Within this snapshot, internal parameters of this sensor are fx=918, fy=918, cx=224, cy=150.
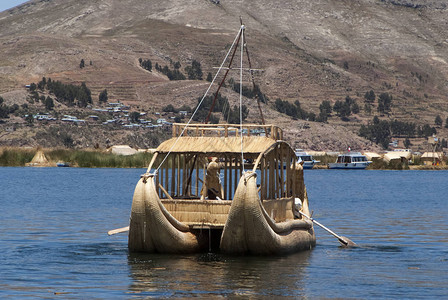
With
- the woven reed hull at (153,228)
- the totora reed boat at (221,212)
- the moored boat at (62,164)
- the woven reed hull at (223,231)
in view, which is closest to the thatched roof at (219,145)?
the totora reed boat at (221,212)

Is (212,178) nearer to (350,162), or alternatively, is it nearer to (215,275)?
(215,275)

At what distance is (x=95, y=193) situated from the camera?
66.6 metres

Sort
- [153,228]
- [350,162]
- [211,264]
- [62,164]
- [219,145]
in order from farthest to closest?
[350,162] → [62,164] → [219,145] → [153,228] → [211,264]

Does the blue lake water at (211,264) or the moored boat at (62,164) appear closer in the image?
the blue lake water at (211,264)

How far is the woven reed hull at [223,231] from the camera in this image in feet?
85.9

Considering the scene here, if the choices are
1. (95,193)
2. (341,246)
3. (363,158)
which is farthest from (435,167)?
(341,246)

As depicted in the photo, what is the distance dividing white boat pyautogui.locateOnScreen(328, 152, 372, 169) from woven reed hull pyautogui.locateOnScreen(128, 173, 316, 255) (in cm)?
10928

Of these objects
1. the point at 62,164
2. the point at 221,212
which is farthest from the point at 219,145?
the point at 62,164

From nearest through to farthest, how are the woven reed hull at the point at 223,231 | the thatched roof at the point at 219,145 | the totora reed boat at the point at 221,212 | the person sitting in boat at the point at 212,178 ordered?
the woven reed hull at the point at 223,231 < the totora reed boat at the point at 221,212 < the thatched roof at the point at 219,145 < the person sitting in boat at the point at 212,178

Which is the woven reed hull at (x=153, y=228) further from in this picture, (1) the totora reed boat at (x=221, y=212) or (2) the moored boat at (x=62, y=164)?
(2) the moored boat at (x=62, y=164)

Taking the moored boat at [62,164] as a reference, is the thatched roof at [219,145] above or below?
above

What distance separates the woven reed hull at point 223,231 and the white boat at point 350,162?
10928 centimetres

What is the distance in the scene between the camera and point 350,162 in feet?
454

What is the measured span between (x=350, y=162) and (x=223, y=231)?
370 feet
